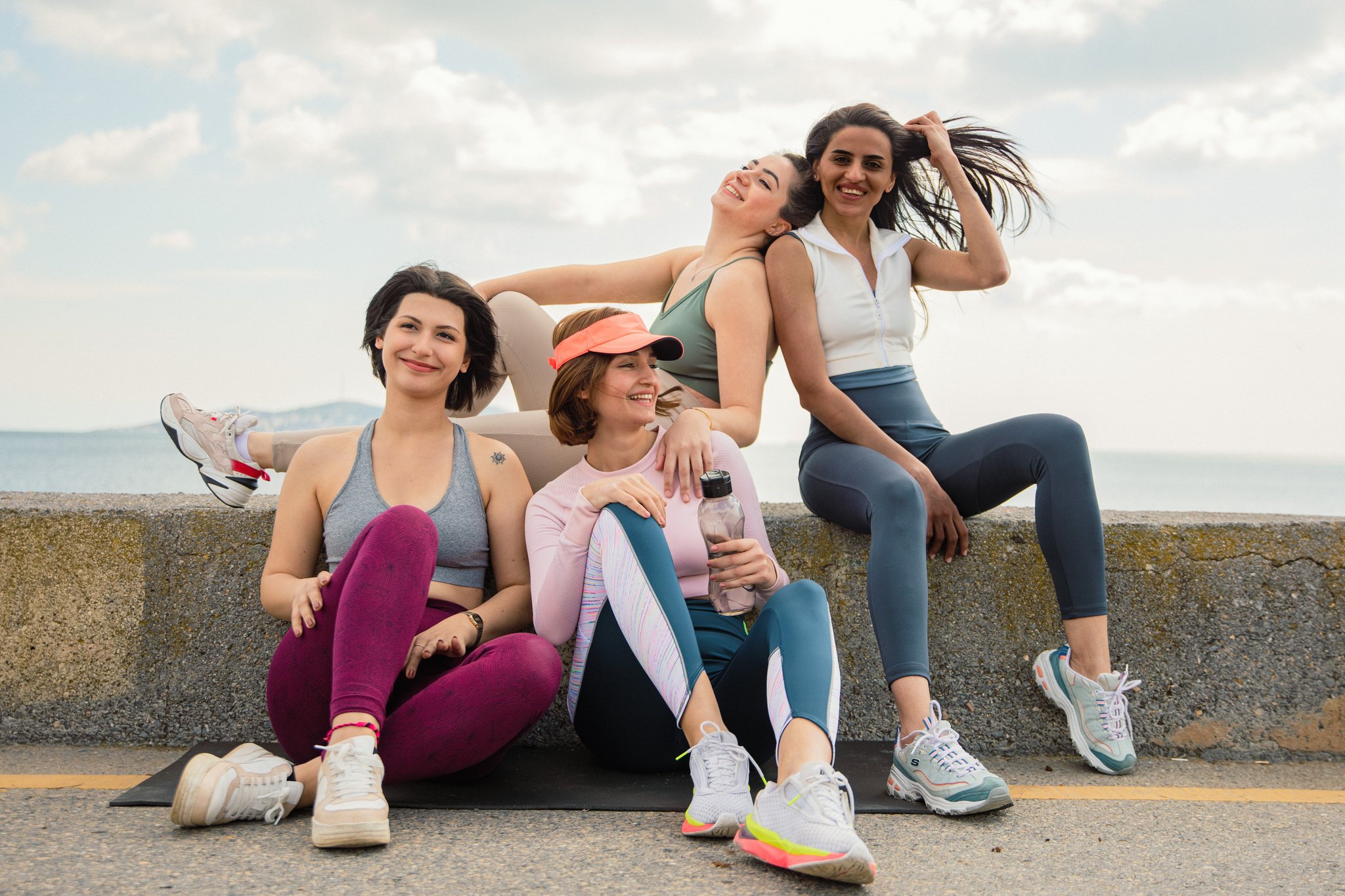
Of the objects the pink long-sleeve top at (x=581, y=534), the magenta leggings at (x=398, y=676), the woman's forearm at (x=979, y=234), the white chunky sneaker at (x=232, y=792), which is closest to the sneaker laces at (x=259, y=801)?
the white chunky sneaker at (x=232, y=792)

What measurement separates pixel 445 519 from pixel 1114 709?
6.61ft

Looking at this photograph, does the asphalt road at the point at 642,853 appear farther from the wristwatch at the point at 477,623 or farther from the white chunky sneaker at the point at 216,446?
the white chunky sneaker at the point at 216,446

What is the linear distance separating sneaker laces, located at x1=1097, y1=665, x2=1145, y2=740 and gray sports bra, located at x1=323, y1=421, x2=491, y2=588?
6.02 feet

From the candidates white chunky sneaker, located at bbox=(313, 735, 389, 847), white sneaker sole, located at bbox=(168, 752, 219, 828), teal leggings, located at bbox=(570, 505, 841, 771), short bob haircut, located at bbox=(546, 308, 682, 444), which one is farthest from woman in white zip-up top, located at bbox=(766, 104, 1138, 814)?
white sneaker sole, located at bbox=(168, 752, 219, 828)

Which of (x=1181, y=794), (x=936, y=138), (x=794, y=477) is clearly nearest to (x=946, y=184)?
(x=936, y=138)

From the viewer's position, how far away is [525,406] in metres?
3.61

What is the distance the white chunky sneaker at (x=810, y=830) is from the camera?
1954 millimetres

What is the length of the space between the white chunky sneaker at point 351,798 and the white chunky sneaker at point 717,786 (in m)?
0.67

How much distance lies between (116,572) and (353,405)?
3387 centimetres

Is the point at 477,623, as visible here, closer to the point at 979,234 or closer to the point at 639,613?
the point at 639,613

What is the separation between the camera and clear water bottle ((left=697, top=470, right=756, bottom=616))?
8.84 ft

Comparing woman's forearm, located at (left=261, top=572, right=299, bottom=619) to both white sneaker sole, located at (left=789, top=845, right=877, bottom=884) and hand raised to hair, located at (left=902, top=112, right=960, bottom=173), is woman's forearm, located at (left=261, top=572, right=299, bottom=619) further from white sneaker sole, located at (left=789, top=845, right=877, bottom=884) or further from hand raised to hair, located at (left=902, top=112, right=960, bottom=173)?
hand raised to hair, located at (left=902, top=112, right=960, bottom=173)

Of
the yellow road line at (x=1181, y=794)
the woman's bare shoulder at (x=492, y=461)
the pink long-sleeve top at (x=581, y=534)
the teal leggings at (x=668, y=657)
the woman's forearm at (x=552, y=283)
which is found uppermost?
the woman's forearm at (x=552, y=283)

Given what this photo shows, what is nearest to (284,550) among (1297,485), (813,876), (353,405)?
(813,876)
